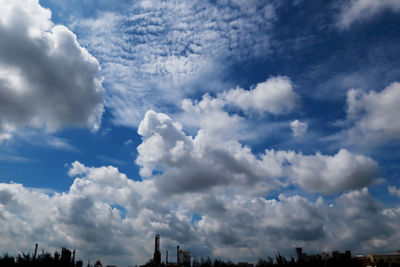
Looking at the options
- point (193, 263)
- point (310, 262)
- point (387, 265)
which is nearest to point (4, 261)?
point (193, 263)

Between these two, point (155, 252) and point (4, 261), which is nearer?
point (4, 261)

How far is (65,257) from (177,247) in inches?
1017

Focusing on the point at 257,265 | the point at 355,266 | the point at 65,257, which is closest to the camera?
the point at 355,266

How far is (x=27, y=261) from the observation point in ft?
88.4

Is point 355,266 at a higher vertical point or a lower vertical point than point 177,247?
lower

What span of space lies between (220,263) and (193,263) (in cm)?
251

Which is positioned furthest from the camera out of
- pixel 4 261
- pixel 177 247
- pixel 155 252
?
pixel 177 247

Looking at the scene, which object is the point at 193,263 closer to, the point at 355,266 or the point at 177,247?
the point at 355,266

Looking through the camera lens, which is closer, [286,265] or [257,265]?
[286,265]

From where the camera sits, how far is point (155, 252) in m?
A: 39.1

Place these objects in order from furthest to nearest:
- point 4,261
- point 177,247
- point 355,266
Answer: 1. point 177,247
2. point 4,261
3. point 355,266

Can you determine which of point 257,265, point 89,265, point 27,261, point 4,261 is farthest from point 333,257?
point 4,261

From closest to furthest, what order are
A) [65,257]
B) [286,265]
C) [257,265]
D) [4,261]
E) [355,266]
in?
[355,266]
[286,265]
[257,265]
[4,261]
[65,257]

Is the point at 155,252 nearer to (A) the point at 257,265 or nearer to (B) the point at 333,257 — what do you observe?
(A) the point at 257,265
